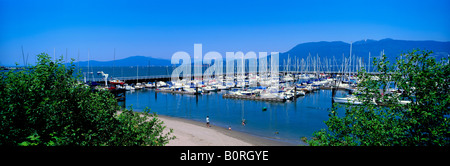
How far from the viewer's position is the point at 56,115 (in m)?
9.57

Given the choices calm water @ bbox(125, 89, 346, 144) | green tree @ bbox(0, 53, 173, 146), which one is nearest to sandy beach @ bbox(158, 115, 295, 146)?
calm water @ bbox(125, 89, 346, 144)

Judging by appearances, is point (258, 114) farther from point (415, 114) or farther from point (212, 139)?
point (415, 114)

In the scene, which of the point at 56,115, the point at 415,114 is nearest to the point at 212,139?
the point at 56,115

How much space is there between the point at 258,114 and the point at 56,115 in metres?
37.6

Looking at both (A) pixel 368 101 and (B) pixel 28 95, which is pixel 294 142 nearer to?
(A) pixel 368 101

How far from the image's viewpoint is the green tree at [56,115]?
28.6ft

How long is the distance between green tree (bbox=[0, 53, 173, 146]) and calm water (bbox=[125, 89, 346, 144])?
2274 cm

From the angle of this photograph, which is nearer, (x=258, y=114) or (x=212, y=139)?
(x=212, y=139)

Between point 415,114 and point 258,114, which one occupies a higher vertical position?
point 415,114

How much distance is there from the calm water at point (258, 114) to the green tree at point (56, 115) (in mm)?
22736

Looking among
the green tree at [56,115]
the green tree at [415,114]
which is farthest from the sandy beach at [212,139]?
the green tree at [415,114]
